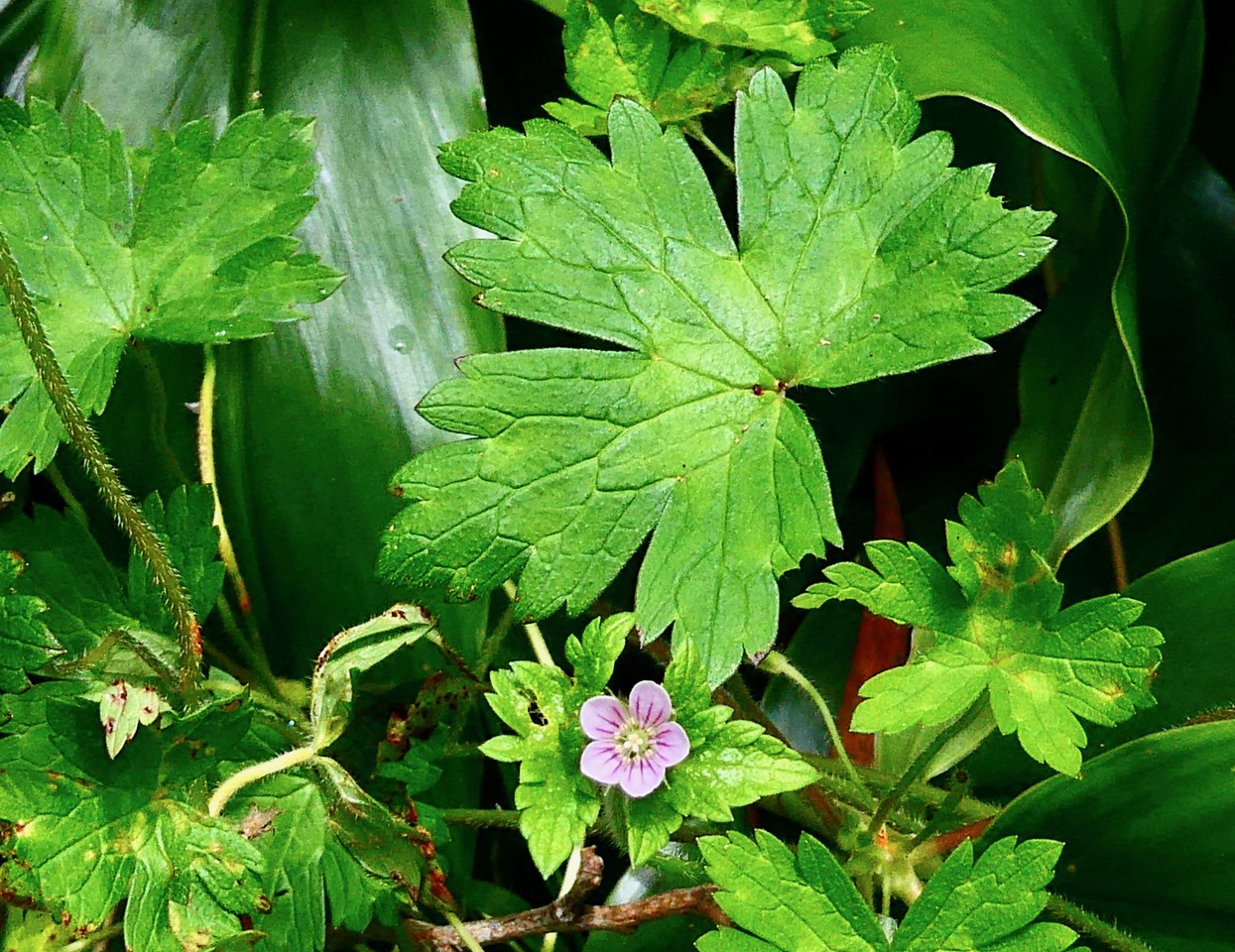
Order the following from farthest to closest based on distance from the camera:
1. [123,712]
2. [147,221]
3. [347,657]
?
[147,221]
[347,657]
[123,712]

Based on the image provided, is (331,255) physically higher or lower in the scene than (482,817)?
higher

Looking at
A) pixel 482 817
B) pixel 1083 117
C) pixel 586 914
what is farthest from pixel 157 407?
pixel 1083 117

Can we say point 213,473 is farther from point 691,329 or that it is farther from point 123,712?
point 691,329

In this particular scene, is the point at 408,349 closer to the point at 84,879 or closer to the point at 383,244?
the point at 383,244

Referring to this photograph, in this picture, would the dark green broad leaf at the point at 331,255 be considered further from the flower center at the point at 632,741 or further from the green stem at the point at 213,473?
the flower center at the point at 632,741

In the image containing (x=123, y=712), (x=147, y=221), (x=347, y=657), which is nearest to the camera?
(x=123, y=712)

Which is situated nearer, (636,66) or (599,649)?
(599,649)
